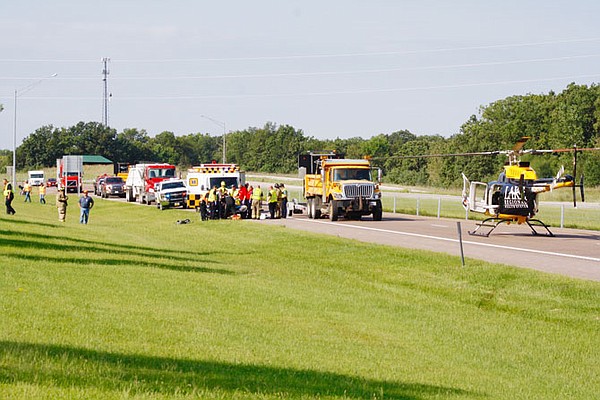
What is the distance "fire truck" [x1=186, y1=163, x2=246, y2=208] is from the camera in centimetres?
5116

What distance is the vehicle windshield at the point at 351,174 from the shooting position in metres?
44.5

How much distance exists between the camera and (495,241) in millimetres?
31406

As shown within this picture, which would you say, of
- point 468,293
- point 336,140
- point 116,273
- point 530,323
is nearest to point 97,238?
point 116,273

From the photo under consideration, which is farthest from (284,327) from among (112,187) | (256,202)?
(112,187)

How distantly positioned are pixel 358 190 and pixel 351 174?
1.21 m

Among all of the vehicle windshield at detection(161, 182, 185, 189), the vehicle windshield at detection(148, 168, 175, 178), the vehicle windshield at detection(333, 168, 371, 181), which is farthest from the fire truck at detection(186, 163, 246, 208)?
the vehicle windshield at detection(148, 168, 175, 178)

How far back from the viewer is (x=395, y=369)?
10727mm

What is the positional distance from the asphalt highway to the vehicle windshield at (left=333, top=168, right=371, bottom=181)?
207 cm

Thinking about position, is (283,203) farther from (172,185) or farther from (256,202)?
(172,185)

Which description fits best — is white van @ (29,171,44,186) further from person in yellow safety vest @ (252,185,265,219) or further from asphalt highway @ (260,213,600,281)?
asphalt highway @ (260,213,600,281)

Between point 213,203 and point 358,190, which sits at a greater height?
point 358,190

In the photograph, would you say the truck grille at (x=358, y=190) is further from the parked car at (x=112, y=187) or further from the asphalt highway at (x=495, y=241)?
the parked car at (x=112, y=187)

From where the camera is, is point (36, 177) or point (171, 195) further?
point (36, 177)

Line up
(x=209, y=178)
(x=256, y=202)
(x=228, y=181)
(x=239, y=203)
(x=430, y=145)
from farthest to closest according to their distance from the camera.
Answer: (x=430, y=145) → (x=209, y=178) → (x=228, y=181) → (x=239, y=203) → (x=256, y=202)
